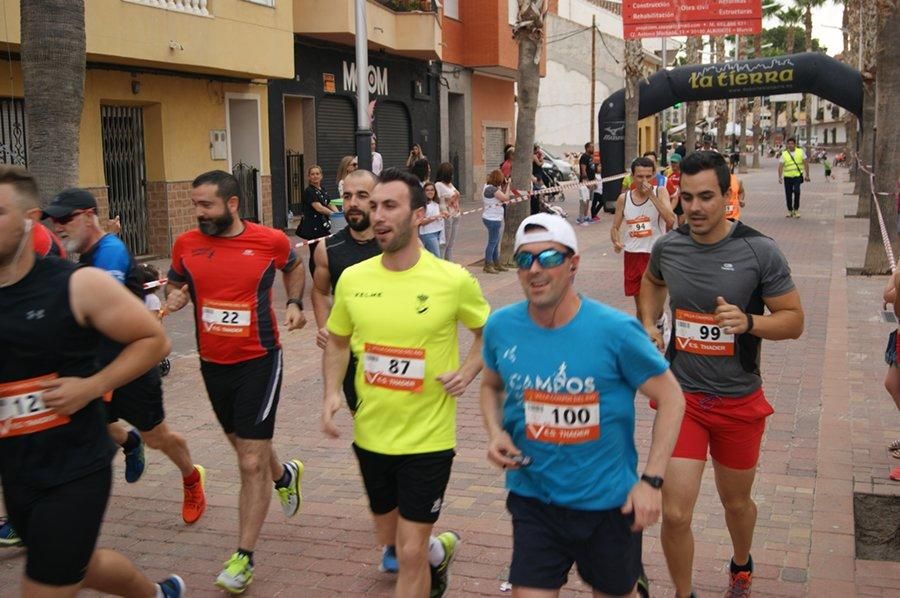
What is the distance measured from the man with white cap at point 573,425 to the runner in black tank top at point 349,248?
1.95m

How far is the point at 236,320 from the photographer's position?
5367mm

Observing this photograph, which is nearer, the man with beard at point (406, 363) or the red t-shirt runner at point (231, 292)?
the man with beard at point (406, 363)

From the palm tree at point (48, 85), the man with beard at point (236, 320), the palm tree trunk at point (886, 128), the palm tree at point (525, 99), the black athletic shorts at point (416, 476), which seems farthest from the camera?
the palm tree at point (525, 99)

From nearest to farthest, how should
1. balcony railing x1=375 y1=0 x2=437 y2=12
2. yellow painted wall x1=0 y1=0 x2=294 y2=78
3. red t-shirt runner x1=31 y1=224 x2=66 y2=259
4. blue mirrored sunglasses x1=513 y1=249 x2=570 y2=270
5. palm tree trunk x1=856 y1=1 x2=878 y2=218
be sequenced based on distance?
1. blue mirrored sunglasses x1=513 y1=249 x2=570 y2=270
2. red t-shirt runner x1=31 y1=224 x2=66 y2=259
3. yellow painted wall x1=0 y1=0 x2=294 y2=78
4. palm tree trunk x1=856 y1=1 x2=878 y2=218
5. balcony railing x1=375 y1=0 x2=437 y2=12

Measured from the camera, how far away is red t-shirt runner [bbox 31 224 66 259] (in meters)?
5.74

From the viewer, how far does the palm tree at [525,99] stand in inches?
703

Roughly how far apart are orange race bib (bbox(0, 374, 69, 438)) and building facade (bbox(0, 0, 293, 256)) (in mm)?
12282

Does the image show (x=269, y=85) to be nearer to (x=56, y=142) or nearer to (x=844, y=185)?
(x=56, y=142)

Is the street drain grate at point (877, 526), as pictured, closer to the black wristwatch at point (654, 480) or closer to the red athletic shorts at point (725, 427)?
the red athletic shorts at point (725, 427)

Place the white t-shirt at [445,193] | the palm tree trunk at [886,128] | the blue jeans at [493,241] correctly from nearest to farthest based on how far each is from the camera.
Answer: the palm tree trunk at [886,128]
the white t-shirt at [445,193]
the blue jeans at [493,241]

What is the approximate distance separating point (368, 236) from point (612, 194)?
75.0 ft

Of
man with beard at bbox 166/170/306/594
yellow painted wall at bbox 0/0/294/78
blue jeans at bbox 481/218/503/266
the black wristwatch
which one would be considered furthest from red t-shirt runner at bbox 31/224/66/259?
blue jeans at bbox 481/218/503/266

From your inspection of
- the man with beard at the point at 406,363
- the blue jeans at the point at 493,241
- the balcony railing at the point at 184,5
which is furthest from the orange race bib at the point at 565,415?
the balcony railing at the point at 184,5

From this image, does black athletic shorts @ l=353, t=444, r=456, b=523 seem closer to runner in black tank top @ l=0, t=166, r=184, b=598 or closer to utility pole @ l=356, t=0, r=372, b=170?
runner in black tank top @ l=0, t=166, r=184, b=598
